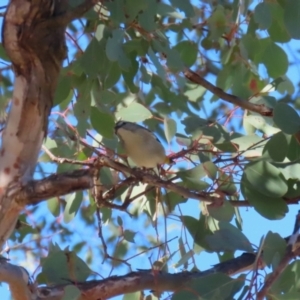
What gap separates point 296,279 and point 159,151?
43 centimetres

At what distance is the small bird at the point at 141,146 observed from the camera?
4.36 ft

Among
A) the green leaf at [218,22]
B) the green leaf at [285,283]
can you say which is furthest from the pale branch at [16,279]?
the green leaf at [218,22]

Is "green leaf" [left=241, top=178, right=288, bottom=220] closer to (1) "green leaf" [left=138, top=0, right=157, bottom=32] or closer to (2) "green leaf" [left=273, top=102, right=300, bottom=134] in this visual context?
(2) "green leaf" [left=273, top=102, right=300, bottom=134]

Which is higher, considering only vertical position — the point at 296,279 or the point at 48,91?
the point at 48,91

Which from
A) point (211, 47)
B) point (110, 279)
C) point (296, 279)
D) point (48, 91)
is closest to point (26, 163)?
point (48, 91)

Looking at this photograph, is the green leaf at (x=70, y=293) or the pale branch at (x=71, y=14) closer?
the green leaf at (x=70, y=293)

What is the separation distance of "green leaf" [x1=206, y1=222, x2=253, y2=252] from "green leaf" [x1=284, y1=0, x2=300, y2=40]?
332mm

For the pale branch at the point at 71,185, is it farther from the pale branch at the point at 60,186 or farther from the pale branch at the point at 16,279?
the pale branch at the point at 16,279

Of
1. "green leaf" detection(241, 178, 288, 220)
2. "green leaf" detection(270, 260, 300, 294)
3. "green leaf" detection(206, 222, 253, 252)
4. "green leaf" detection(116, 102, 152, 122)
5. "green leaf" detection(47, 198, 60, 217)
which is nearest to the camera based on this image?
"green leaf" detection(270, 260, 300, 294)

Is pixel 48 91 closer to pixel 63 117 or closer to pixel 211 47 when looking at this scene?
pixel 63 117

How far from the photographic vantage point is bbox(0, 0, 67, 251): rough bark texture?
105 cm

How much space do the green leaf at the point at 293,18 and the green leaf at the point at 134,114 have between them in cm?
38

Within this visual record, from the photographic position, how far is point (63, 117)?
1.37 m

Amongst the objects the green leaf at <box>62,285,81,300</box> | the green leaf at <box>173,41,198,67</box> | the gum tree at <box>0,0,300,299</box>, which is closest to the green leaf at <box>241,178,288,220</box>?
the gum tree at <box>0,0,300,299</box>
